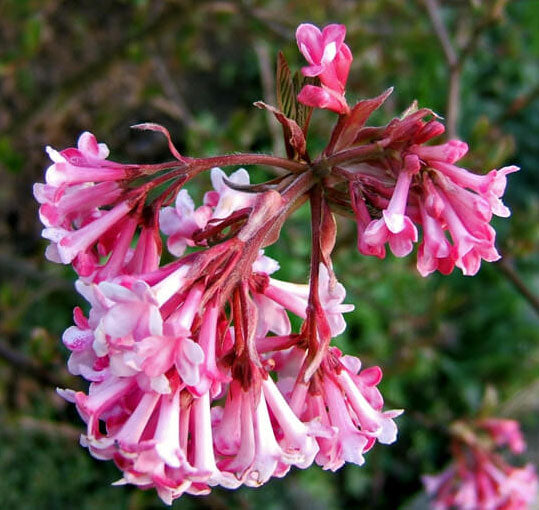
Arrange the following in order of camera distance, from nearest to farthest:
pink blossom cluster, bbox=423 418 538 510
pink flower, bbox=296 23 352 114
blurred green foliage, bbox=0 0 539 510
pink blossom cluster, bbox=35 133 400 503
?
pink blossom cluster, bbox=35 133 400 503, pink flower, bbox=296 23 352 114, pink blossom cluster, bbox=423 418 538 510, blurred green foliage, bbox=0 0 539 510

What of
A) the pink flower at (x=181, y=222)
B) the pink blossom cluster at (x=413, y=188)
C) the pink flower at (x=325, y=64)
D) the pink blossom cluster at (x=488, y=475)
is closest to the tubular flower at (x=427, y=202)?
the pink blossom cluster at (x=413, y=188)

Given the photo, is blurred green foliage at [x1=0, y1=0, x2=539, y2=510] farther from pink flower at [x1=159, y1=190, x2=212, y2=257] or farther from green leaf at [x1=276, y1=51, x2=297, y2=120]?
green leaf at [x1=276, y1=51, x2=297, y2=120]

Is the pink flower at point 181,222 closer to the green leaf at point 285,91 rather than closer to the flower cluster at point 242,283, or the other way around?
the flower cluster at point 242,283

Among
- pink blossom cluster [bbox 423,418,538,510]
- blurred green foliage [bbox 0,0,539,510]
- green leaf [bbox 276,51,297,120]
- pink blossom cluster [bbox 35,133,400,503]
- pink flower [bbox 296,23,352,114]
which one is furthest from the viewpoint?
blurred green foliage [bbox 0,0,539,510]

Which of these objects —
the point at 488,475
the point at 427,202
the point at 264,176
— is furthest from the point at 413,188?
the point at 264,176

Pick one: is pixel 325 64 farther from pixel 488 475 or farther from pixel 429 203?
pixel 488 475

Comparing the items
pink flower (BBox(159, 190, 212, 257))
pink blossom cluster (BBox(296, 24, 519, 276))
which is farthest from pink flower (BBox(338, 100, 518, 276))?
pink flower (BBox(159, 190, 212, 257))
